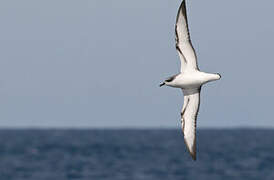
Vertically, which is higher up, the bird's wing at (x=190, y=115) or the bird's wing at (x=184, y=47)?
the bird's wing at (x=184, y=47)

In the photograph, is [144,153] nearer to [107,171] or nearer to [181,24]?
[107,171]

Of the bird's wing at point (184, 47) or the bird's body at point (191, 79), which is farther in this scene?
the bird's wing at point (184, 47)

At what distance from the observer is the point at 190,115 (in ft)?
75.8

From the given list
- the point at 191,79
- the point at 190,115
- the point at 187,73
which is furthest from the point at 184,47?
the point at 190,115

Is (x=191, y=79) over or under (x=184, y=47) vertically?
under

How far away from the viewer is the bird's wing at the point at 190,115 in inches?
888

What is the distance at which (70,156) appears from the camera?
10506 centimetres

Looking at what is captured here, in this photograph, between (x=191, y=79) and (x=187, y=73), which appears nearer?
(x=191, y=79)

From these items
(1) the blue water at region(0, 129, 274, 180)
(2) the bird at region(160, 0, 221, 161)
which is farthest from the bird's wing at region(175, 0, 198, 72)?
(1) the blue water at region(0, 129, 274, 180)

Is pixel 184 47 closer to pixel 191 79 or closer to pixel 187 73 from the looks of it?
pixel 187 73

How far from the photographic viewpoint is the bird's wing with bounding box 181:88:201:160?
22547mm

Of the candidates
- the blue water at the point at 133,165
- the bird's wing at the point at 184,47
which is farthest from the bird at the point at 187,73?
the blue water at the point at 133,165

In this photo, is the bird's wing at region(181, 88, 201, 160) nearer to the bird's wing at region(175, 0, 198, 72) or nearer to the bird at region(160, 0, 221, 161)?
the bird at region(160, 0, 221, 161)

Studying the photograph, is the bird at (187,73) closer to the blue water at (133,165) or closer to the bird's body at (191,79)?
the bird's body at (191,79)
